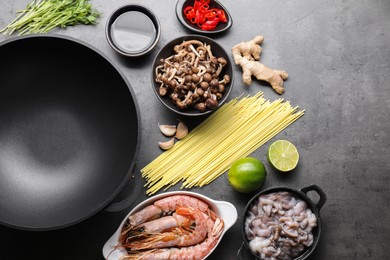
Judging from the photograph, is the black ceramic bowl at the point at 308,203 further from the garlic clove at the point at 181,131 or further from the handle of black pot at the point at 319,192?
the garlic clove at the point at 181,131

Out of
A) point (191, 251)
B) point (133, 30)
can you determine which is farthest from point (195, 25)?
point (191, 251)

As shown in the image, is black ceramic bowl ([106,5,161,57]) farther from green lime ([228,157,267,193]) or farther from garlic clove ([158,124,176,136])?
green lime ([228,157,267,193])

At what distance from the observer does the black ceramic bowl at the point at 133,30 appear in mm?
2824

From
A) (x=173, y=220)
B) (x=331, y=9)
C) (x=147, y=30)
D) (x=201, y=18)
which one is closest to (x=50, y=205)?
(x=173, y=220)

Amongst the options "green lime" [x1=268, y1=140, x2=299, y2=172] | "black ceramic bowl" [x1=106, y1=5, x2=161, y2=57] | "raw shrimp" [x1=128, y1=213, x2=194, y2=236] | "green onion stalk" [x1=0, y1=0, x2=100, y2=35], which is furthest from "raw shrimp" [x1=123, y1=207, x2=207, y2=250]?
"green onion stalk" [x1=0, y1=0, x2=100, y2=35]

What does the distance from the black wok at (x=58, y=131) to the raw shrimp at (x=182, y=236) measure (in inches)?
13.2

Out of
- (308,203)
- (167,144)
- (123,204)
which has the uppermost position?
(167,144)

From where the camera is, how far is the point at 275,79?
2.86 metres

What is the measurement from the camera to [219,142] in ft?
9.37

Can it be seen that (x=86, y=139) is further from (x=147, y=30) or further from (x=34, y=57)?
(x=147, y=30)

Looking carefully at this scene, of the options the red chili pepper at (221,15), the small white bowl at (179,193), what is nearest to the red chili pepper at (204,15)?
the red chili pepper at (221,15)

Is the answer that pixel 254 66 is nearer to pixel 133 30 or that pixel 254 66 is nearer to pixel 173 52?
pixel 173 52

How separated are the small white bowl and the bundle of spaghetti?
112 millimetres

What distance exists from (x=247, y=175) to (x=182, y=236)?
414 millimetres
